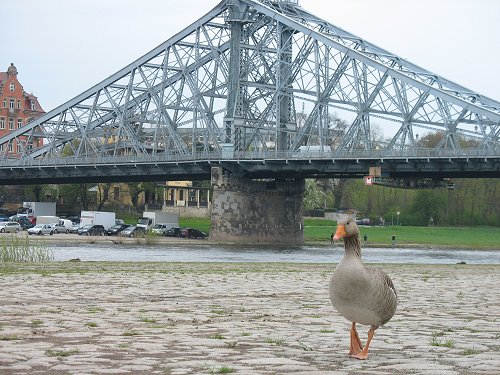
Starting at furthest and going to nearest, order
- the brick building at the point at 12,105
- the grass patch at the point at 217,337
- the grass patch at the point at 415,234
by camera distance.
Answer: the brick building at the point at 12,105 → the grass patch at the point at 415,234 → the grass patch at the point at 217,337

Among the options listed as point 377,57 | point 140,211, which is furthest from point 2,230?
point 140,211

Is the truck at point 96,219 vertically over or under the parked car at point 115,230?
over

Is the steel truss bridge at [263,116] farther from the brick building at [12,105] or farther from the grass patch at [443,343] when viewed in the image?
the grass patch at [443,343]

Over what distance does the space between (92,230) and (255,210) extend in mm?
16465

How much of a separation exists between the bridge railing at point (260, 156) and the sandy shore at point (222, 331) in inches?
2415

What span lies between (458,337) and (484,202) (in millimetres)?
131299

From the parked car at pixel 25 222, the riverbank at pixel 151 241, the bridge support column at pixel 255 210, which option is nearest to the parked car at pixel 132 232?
the riverbank at pixel 151 241

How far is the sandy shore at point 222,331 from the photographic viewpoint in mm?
12047

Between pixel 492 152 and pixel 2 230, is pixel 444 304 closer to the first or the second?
pixel 492 152

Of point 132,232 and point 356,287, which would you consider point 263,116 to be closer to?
point 132,232

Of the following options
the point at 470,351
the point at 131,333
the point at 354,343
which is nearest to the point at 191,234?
the point at 131,333

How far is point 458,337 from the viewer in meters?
15.3

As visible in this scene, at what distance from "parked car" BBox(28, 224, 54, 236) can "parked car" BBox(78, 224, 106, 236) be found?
12.1 ft

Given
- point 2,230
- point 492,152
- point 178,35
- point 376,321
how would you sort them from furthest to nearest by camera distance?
→ point 178,35
point 2,230
point 492,152
point 376,321
